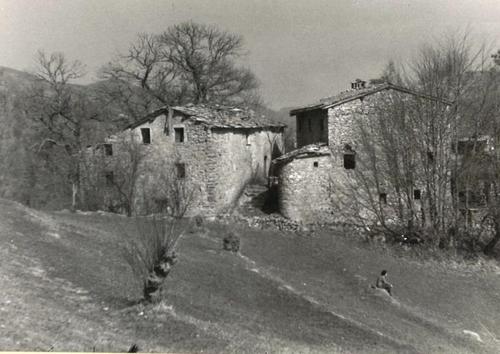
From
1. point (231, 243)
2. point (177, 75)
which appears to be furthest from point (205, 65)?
point (231, 243)

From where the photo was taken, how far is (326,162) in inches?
825

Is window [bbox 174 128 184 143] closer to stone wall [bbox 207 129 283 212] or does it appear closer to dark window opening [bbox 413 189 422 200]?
stone wall [bbox 207 129 283 212]

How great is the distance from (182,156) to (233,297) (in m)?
11.0

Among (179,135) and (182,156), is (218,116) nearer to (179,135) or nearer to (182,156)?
(179,135)

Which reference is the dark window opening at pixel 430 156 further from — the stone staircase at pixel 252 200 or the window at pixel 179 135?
the window at pixel 179 135

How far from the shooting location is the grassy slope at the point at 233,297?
304 inches

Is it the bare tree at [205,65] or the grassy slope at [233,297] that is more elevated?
the bare tree at [205,65]

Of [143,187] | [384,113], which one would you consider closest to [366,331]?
[384,113]

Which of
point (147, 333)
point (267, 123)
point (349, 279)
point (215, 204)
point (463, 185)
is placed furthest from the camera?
point (267, 123)

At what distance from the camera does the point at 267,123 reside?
1002 inches

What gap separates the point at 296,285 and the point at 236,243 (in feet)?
11.0

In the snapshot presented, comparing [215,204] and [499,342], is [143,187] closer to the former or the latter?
[215,204]

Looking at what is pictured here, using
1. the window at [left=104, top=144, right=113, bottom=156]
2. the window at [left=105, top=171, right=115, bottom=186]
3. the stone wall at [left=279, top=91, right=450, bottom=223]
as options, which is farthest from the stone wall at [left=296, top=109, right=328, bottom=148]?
the window at [left=105, top=171, right=115, bottom=186]

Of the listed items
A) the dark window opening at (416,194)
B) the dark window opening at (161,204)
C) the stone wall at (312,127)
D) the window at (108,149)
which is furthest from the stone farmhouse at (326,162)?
the window at (108,149)
